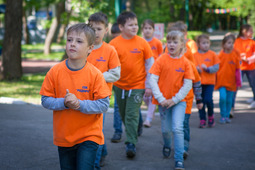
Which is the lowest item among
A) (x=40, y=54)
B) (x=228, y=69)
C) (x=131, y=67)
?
(x=40, y=54)

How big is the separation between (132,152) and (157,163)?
40cm

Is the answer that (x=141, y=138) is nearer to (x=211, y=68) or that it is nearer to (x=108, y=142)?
(x=108, y=142)

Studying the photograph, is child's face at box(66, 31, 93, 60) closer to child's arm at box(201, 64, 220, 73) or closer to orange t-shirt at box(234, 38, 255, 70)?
child's arm at box(201, 64, 220, 73)

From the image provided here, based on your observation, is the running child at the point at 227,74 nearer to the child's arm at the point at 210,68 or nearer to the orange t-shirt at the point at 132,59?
the child's arm at the point at 210,68

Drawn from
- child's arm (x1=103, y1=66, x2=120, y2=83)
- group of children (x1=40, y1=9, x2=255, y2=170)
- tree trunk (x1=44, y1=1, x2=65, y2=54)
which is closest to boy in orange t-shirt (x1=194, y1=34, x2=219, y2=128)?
group of children (x1=40, y1=9, x2=255, y2=170)

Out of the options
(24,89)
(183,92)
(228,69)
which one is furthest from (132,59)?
(24,89)

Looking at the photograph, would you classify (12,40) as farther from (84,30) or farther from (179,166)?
(84,30)

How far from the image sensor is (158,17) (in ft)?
73.8

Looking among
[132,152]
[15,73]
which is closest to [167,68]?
[132,152]

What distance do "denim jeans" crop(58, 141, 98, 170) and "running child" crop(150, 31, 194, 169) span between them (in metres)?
1.91

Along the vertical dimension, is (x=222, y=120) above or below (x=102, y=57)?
below

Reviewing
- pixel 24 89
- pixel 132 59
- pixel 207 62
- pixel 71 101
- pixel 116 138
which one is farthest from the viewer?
pixel 24 89

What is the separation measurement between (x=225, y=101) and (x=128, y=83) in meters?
3.24

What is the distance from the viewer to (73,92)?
341 cm
